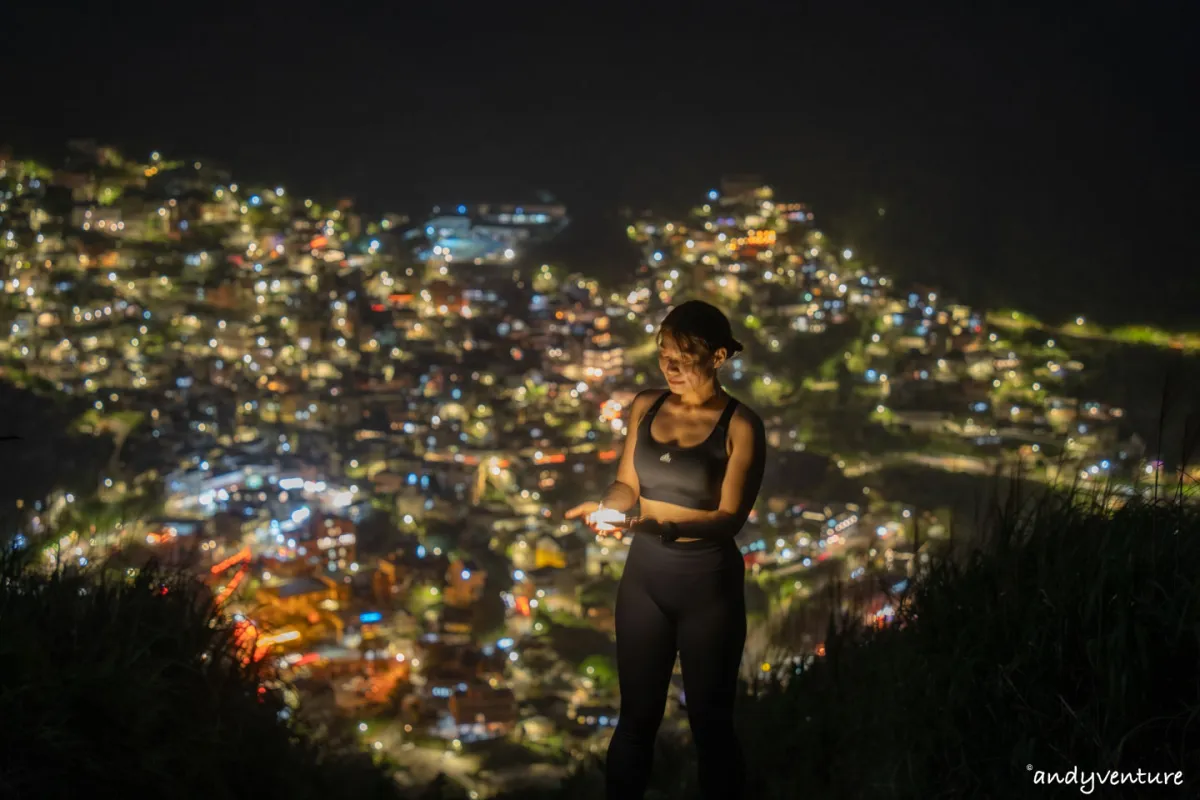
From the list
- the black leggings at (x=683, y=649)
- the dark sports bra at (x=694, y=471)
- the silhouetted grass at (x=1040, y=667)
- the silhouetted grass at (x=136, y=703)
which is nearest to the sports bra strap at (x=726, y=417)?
the dark sports bra at (x=694, y=471)

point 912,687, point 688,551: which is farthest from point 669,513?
point 912,687

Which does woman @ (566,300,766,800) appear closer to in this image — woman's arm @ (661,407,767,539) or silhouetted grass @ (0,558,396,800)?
woman's arm @ (661,407,767,539)

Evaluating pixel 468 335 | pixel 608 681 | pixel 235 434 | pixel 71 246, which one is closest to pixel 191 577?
pixel 608 681

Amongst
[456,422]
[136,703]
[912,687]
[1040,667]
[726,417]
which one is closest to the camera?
[1040,667]

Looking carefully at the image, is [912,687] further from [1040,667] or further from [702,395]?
[702,395]

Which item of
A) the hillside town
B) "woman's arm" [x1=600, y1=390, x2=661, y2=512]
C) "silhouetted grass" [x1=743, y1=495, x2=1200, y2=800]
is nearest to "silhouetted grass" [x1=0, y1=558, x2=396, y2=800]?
the hillside town

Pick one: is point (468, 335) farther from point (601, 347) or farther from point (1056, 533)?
point (1056, 533)

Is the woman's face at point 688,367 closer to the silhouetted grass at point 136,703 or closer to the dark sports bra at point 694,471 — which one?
the dark sports bra at point 694,471
